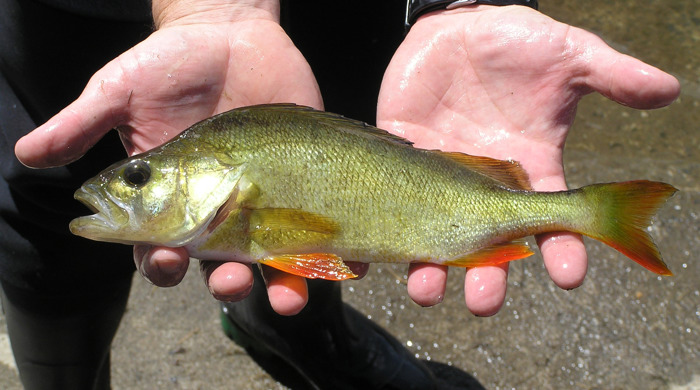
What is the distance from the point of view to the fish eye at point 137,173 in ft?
7.07

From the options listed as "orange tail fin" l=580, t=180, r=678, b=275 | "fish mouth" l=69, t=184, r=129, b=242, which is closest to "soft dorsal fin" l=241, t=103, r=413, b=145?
"fish mouth" l=69, t=184, r=129, b=242

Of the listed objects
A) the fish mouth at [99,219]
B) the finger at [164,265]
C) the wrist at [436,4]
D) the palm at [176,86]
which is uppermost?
the palm at [176,86]

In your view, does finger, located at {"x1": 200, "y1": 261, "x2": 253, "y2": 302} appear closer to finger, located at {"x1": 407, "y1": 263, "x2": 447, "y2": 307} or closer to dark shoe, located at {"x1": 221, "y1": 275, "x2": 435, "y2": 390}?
finger, located at {"x1": 407, "y1": 263, "x2": 447, "y2": 307}

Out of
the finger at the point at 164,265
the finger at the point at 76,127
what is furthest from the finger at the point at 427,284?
the finger at the point at 76,127

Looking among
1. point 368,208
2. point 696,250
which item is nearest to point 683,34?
point 696,250

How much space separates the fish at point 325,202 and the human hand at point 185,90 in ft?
0.39

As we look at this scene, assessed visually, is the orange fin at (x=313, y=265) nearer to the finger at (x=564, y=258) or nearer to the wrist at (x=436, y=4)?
the finger at (x=564, y=258)

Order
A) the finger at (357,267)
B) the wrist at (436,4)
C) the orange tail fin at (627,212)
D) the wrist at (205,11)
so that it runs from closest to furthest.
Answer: the orange tail fin at (627,212) < the finger at (357,267) < the wrist at (205,11) < the wrist at (436,4)

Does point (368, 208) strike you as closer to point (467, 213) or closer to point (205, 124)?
point (467, 213)

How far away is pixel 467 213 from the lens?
2.36 meters

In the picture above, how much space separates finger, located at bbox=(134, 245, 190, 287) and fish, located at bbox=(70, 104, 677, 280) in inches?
3.0

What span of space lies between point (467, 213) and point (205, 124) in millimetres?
1030

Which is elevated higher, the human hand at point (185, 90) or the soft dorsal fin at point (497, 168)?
the human hand at point (185, 90)

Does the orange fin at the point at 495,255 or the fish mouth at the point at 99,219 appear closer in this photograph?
the fish mouth at the point at 99,219
